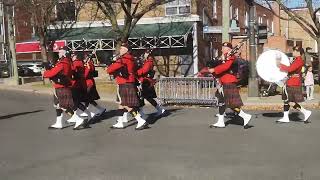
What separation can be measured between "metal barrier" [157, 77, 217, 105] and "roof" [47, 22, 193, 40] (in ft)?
39.7

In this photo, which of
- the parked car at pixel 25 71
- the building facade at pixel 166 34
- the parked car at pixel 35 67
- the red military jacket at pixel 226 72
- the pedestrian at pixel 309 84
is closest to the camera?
the red military jacket at pixel 226 72

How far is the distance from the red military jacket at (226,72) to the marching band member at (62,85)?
303 centimetres

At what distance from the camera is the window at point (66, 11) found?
33.3 metres

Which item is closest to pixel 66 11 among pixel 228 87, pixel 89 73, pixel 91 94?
pixel 89 73

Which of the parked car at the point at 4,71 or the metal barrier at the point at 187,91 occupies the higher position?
the metal barrier at the point at 187,91

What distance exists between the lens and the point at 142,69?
13125 mm

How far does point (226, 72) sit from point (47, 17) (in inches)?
820

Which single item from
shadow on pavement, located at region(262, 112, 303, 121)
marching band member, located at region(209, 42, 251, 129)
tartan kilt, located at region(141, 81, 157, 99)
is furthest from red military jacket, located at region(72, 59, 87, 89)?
shadow on pavement, located at region(262, 112, 303, 121)

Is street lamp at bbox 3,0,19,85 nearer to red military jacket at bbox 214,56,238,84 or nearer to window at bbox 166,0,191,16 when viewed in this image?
window at bbox 166,0,191,16

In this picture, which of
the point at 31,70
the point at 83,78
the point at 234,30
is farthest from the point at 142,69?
the point at 31,70

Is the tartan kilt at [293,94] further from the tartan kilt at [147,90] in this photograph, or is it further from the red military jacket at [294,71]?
the tartan kilt at [147,90]

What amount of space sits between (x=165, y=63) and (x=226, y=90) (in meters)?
20.8

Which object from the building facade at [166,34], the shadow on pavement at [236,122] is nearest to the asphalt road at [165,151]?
the shadow on pavement at [236,122]

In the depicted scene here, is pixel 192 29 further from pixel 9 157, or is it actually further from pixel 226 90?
pixel 9 157
